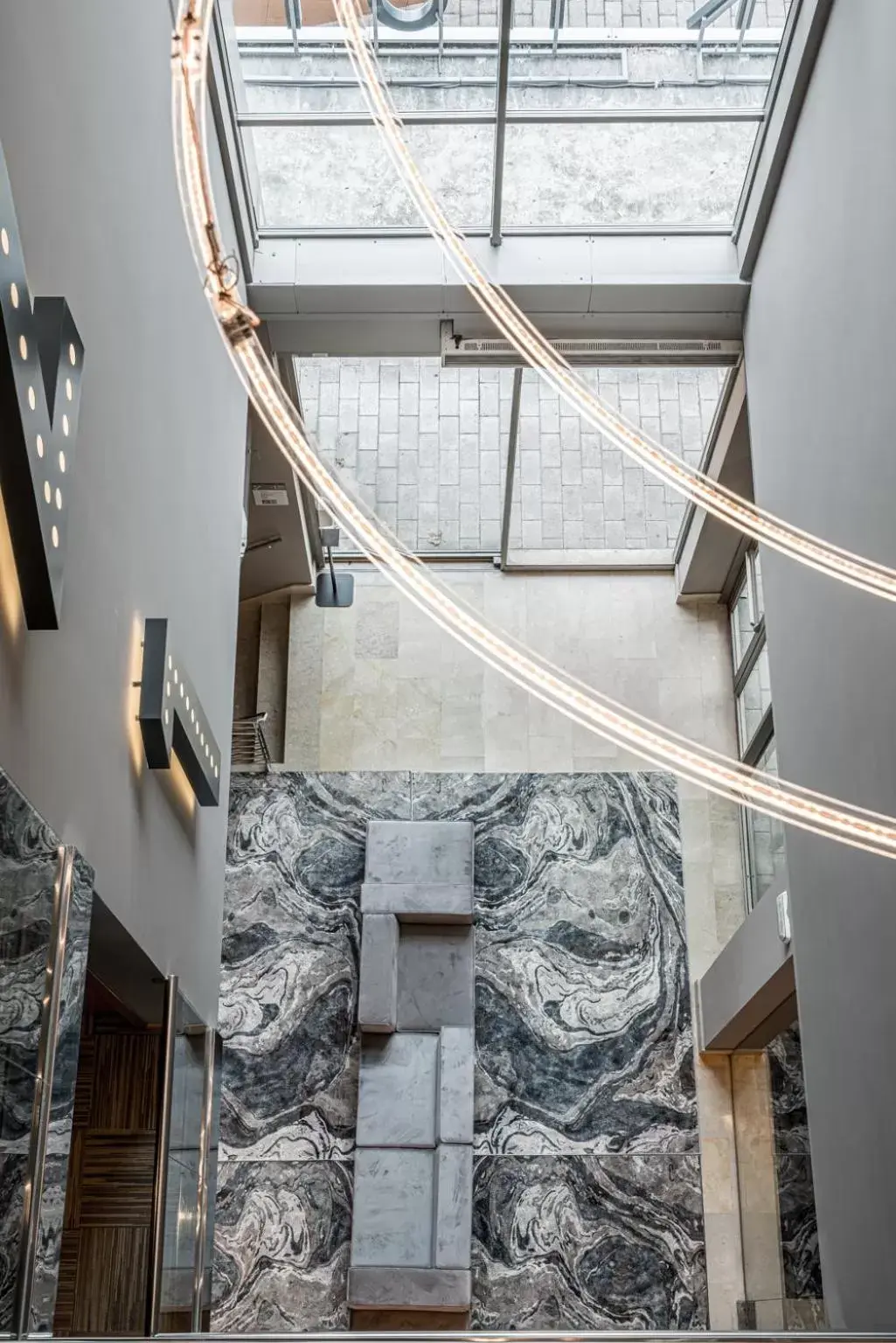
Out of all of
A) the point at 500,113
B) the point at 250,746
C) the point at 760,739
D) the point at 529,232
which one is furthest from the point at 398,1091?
the point at 500,113

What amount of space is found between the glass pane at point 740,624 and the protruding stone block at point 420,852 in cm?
301

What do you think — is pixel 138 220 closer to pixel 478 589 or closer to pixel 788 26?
pixel 788 26

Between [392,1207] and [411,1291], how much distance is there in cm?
60

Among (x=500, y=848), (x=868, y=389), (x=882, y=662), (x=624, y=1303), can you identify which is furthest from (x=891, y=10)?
(x=624, y=1303)

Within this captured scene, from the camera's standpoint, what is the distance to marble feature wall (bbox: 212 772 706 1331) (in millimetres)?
10625

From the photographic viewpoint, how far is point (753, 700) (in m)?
12.3

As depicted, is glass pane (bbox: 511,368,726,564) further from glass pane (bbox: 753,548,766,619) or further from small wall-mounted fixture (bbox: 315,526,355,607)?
small wall-mounted fixture (bbox: 315,526,355,607)

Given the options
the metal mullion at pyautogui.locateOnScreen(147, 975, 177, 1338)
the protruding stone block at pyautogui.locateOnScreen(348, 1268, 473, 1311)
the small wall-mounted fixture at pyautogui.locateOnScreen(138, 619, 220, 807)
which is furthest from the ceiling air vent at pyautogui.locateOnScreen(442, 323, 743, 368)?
the protruding stone block at pyautogui.locateOnScreen(348, 1268, 473, 1311)

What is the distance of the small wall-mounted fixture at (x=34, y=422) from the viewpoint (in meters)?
3.60

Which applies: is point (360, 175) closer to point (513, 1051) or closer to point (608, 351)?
point (608, 351)

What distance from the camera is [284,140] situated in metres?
9.37

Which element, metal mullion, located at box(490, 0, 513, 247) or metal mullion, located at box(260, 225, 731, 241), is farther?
metal mullion, located at box(260, 225, 731, 241)

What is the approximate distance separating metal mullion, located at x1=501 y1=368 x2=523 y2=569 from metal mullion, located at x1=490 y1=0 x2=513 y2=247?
1320 mm

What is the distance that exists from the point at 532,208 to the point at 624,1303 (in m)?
8.06
